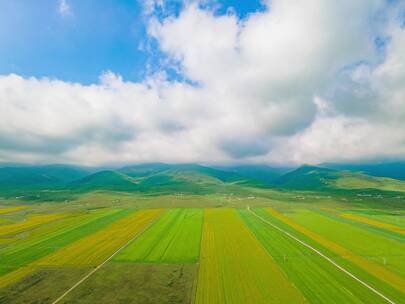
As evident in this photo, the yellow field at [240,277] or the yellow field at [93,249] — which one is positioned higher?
the yellow field at [93,249]

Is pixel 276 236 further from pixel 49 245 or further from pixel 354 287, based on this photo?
pixel 49 245

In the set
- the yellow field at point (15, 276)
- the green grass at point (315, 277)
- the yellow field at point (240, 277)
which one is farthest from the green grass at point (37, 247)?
the green grass at point (315, 277)

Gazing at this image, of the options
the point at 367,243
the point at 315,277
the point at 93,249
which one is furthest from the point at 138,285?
the point at 367,243

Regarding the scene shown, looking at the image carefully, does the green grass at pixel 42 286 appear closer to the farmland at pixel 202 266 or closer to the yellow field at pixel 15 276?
the farmland at pixel 202 266

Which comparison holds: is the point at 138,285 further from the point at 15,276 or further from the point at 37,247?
the point at 37,247

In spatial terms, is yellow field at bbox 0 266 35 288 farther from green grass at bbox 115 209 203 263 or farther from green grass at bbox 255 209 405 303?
green grass at bbox 255 209 405 303

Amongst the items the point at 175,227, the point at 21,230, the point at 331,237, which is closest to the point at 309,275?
the point at 331,237

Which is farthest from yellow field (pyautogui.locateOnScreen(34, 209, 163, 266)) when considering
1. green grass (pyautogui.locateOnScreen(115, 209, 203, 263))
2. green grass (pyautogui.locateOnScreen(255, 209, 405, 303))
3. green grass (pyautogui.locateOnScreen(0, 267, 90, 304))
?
green grass (pyautogui.locateOnScreen(255, 209, 405, 303))
